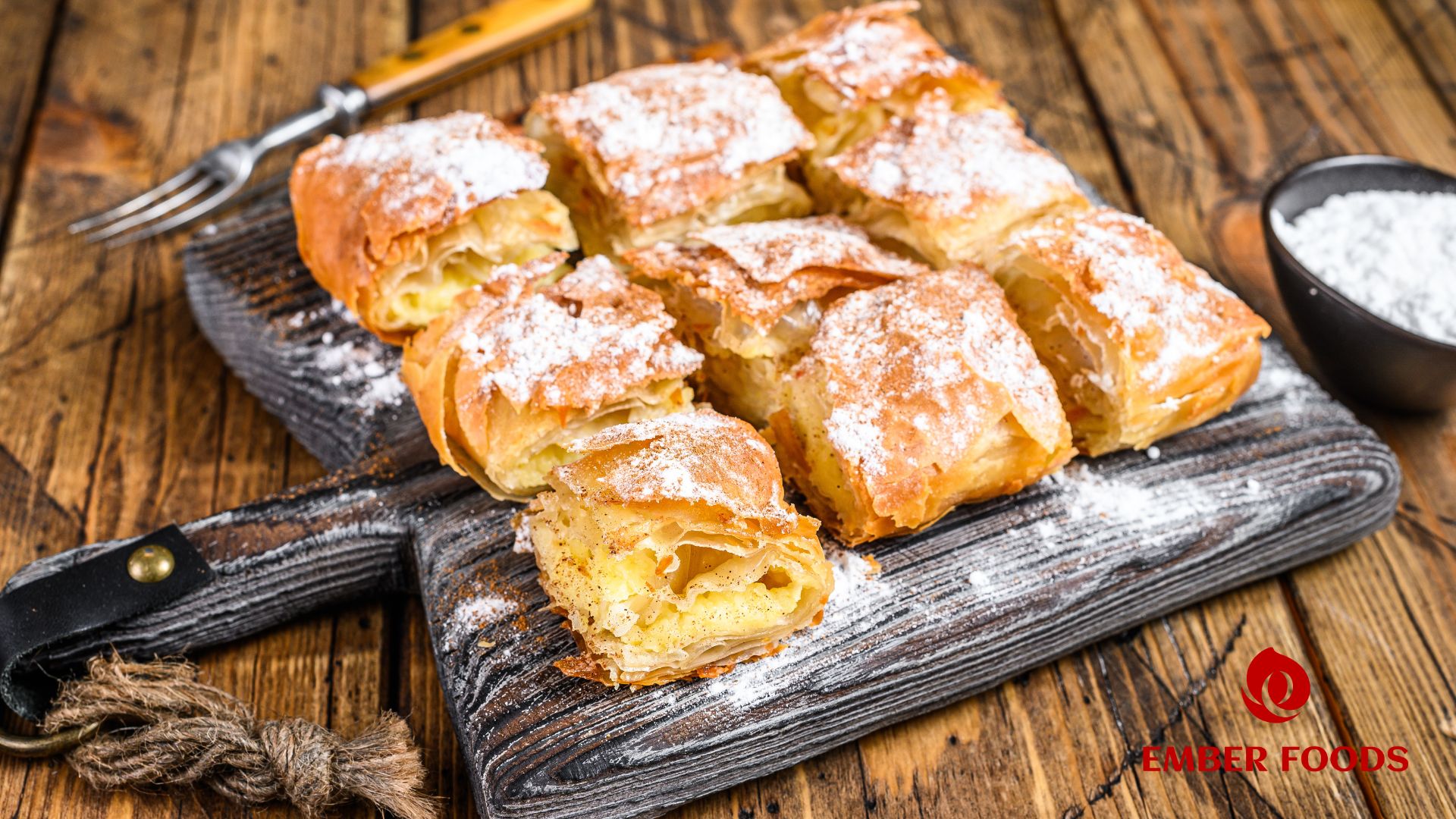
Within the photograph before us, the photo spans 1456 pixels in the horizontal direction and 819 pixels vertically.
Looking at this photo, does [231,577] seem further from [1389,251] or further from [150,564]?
[1389,251]

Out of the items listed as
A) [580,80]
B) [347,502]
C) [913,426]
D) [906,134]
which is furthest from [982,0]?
[347,502]

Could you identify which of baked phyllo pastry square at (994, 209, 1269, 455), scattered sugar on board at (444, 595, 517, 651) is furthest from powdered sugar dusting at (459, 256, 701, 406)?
baked phyllo pastry square at (994, 209, 1269, 455)

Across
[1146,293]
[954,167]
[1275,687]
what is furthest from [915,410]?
[1275,687]

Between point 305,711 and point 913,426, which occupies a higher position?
point 913,426

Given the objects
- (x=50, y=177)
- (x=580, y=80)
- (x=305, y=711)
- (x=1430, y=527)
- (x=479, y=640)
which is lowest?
(x=1430, y=527)

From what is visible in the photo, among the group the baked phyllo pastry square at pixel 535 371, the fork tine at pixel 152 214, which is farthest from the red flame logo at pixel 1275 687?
the fork tine at pixel 152 214

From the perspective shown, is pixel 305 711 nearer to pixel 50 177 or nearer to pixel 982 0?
pixel 50 177
